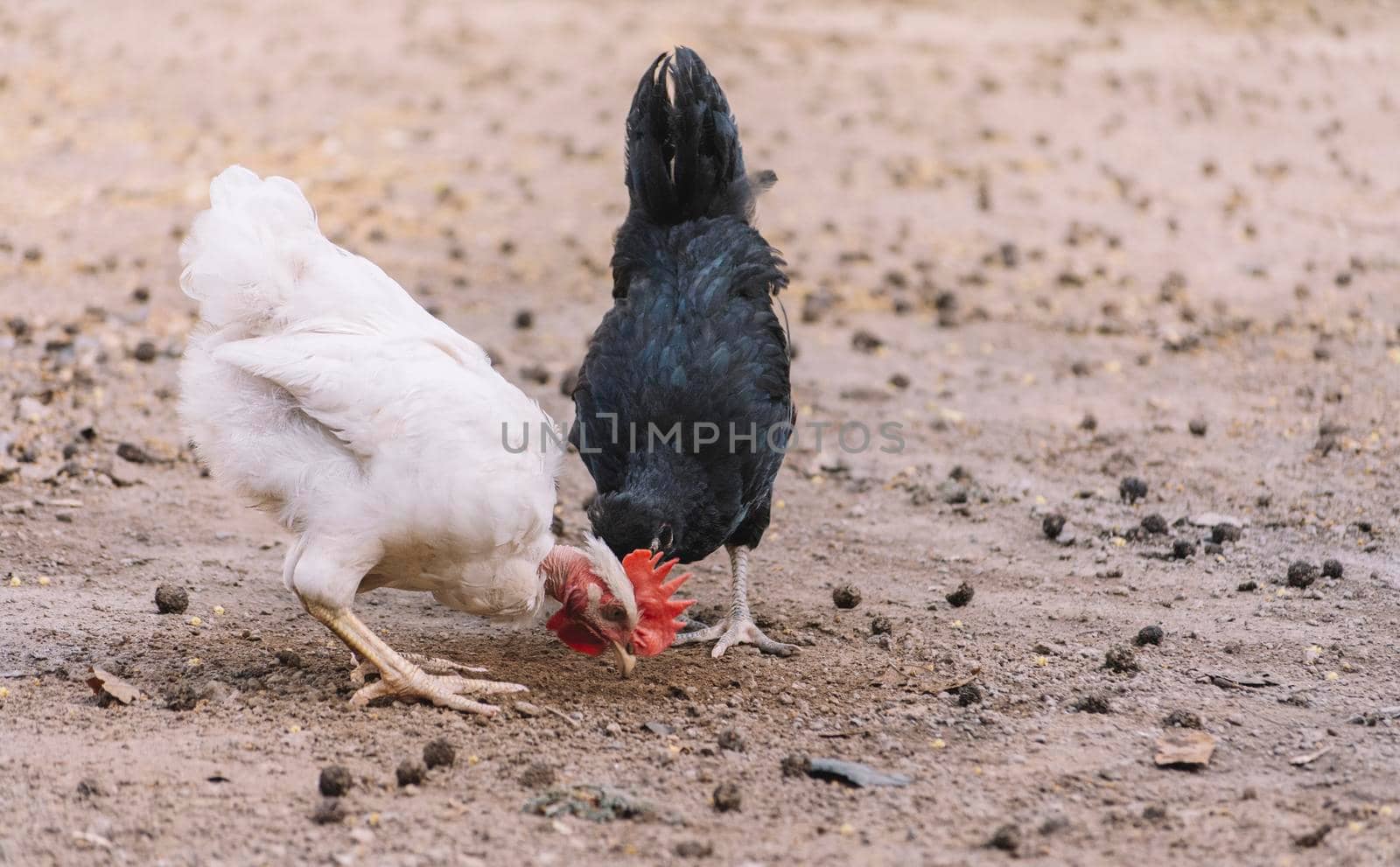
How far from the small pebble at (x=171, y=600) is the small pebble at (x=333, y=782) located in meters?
1.54

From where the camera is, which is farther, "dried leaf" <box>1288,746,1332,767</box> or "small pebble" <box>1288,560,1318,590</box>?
"small pebble" <box>1288,560,1318,590</box>

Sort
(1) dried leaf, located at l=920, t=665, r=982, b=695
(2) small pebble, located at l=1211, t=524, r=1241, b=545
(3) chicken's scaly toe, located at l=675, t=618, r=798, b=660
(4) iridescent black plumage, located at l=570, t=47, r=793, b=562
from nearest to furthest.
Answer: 1. (1) dried leaf, located at l=920, t=665, r=982, b=695
2. (4) iridescent black plumage, located at l=570, t=47, r=793, b=562
3. (3) chicken's scaly toe, located at l=675, t=618, r=798, b=660
4. (2) small pebble, located at l=1211, t=524, r=1241, b=545

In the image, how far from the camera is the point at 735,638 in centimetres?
463

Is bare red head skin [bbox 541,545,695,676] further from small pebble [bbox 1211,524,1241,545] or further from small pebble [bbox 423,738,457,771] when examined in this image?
small pebble [bbox 1211,524,1241,545]

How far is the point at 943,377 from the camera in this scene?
7.25 metres

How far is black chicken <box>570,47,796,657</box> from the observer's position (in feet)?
13.8

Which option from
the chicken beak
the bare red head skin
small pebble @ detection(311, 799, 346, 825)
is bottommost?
small pebble @ detection(311, 799, 346, 825)

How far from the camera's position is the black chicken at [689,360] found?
4.21 m

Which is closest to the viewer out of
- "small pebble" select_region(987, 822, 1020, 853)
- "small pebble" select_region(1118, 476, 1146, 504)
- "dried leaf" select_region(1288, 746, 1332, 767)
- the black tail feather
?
"small pebble" select_region(987, 822, 1020, 853)

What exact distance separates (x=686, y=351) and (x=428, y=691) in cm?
140

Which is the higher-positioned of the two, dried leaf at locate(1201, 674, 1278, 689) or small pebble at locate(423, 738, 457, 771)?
dried leaf at locate(1201, 674, 1278, 689)

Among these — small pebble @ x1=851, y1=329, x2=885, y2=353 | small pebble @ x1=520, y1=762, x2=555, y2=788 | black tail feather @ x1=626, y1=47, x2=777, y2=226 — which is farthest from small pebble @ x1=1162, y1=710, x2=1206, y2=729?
small pebble @ x1=851, y1=329, x2=885, y2=353

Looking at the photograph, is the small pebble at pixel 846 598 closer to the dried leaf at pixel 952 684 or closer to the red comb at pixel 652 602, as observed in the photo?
the dried leaf at pixel 952 684

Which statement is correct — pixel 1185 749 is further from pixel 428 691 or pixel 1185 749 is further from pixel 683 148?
pixel 683 148
